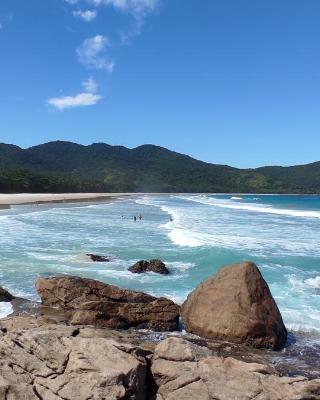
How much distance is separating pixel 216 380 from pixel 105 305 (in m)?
6.55

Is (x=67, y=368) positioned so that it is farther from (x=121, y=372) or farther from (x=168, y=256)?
(x=168, y=256)

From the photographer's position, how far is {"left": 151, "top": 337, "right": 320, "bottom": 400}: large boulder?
6512 mm

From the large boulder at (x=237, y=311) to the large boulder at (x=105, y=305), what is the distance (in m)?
0.74

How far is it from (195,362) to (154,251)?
1870cm

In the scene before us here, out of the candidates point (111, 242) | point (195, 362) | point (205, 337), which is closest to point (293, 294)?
point (205, 337)

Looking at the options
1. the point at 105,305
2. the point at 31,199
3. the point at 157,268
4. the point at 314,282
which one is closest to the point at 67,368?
the point at 105,305

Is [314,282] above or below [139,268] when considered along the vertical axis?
below

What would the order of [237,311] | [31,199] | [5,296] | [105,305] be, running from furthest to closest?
[31,199] → [5,296] → [105,305] → [237,311]

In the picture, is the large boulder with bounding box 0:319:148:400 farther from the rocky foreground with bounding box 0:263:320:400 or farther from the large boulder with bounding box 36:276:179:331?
the large boulder with bounding box 36:276:179:331

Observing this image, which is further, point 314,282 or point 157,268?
point 157,268

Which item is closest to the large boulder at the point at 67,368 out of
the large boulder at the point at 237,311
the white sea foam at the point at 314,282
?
the large boulder at the point at 237,311

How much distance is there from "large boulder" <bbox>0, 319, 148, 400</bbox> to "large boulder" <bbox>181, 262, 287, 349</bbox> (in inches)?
178

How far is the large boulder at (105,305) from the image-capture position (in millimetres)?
12492

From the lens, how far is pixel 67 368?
6777mm
